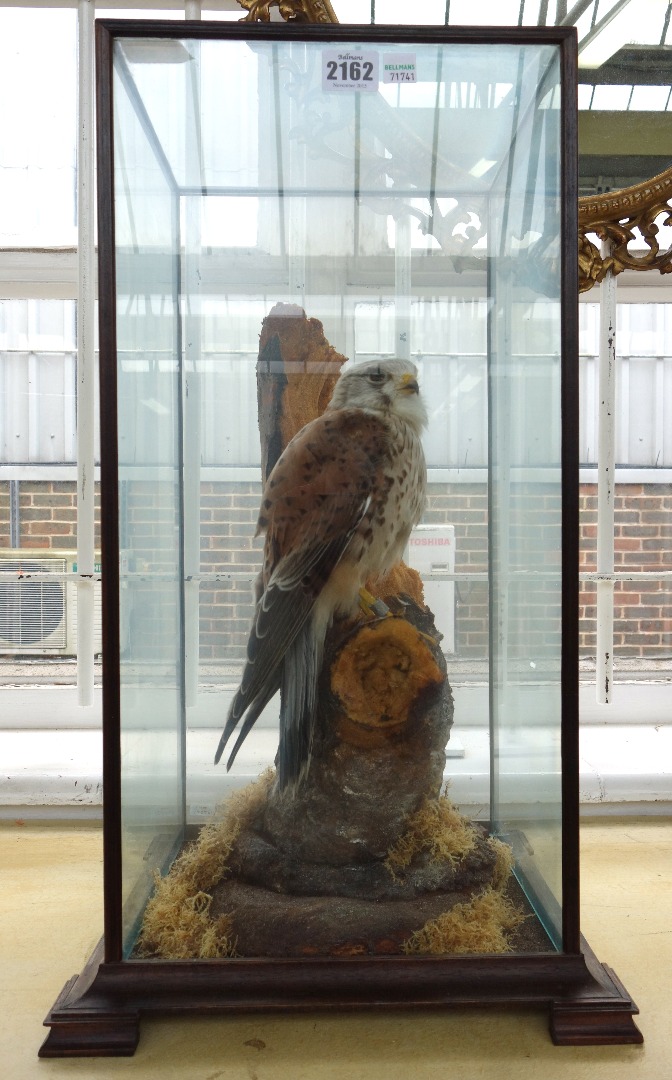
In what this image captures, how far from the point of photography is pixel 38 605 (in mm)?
1729

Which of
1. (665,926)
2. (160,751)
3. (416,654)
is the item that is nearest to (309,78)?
(416,654)

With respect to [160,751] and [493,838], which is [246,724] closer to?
[160,751]

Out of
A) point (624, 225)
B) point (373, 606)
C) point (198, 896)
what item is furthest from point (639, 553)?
point (198, 896)

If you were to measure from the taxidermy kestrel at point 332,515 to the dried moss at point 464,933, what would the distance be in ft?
0.95

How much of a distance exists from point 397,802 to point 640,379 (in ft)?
3.85

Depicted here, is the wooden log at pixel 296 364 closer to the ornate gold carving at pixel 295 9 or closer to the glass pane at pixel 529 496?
the glass pane at pixel 529 496

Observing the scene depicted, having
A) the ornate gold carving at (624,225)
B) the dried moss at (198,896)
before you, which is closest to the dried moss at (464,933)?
the dried moss at (198,896)

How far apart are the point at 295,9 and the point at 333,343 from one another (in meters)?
0.77

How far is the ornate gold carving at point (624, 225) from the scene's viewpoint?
1.56 meters

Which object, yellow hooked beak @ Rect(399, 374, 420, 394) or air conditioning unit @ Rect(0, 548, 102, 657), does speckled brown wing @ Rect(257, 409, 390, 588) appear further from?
air conditioning unit @ Rect(0, 548, 102, 657)

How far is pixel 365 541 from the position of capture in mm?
958

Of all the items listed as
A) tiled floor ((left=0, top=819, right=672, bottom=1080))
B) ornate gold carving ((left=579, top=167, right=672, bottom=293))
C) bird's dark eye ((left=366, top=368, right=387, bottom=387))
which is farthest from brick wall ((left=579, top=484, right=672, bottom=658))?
bird's dark eye ((left=366, top=368, right=387, bottom=387))

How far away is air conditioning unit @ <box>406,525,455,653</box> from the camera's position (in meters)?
0.98

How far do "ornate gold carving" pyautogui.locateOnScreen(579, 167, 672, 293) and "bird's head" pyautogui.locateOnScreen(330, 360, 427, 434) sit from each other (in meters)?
0.81
